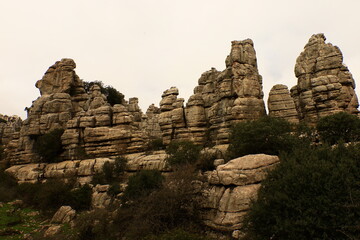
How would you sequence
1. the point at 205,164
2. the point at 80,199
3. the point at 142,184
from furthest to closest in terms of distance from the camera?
the point at 80,199, the point at 205,164, the point at 142,184

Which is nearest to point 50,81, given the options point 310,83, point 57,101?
point 57,101

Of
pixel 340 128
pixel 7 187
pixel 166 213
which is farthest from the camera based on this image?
pixel 7 187

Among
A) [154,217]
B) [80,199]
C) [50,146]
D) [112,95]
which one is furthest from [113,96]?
[154,217]

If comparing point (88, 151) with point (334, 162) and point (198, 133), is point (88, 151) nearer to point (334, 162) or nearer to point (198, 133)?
point (198, 133)

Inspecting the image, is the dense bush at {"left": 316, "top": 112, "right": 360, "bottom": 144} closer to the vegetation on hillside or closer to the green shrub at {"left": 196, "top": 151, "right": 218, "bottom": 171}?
the vegetation on hillside

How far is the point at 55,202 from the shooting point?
2564cm

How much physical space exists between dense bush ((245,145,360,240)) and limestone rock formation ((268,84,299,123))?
18.7 m

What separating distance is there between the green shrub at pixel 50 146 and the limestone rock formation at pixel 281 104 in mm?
33111

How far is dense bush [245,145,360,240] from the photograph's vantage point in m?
9.23

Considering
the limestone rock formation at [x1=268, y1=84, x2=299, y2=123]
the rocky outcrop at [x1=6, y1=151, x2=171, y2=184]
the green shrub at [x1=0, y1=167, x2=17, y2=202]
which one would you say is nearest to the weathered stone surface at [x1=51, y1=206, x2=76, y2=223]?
the rocky outcrop at [x1=6, y1=151, x2=171, y2=184]

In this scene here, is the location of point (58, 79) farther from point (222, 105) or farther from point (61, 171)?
point (222, 105)

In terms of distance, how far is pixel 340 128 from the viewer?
825 inches

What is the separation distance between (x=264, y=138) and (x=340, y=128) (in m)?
7.95

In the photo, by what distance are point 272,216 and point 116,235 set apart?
11.3m
